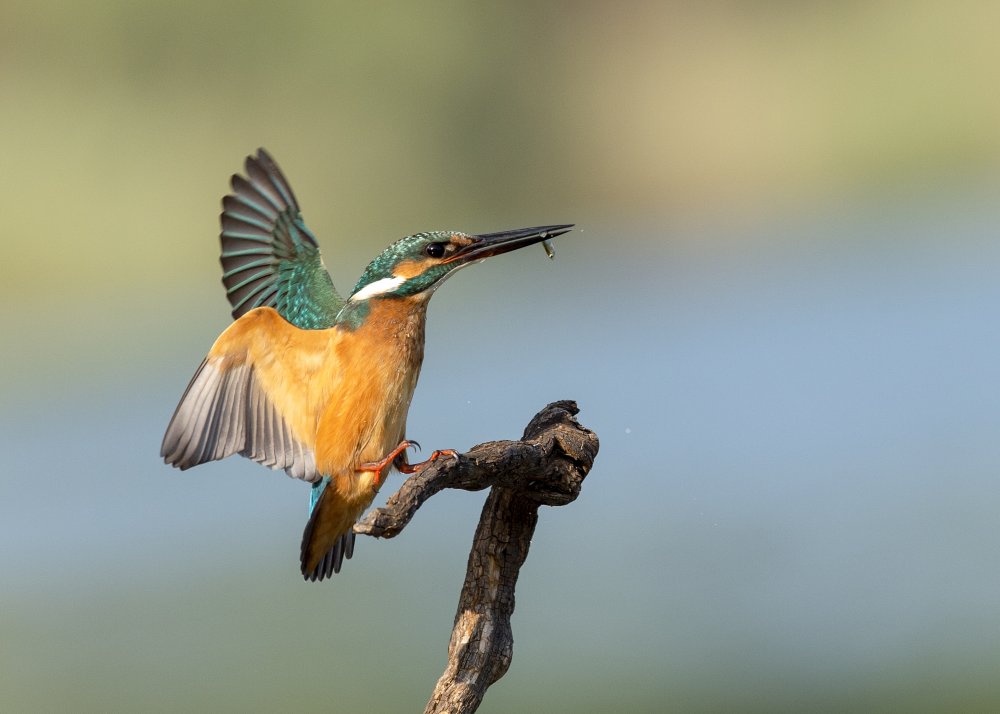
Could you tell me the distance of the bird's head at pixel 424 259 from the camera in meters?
→ 1.75

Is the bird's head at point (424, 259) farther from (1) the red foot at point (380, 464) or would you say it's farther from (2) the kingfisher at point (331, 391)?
(1) the red foot at point (380, 464)

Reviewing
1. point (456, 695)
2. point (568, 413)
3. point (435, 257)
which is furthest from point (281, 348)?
point (456, 695)

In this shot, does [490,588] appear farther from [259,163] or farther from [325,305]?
[259,163]

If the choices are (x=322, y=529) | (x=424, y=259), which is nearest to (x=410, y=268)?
(x=424, y=259)

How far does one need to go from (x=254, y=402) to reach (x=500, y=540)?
445 millimetres

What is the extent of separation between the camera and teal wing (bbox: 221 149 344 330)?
1.99m

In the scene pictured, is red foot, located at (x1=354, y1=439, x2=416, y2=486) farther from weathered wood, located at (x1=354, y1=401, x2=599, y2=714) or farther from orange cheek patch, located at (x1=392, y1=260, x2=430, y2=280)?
orange cheek patch, located at (x1=392, y1=260, x2=430, y2=280)

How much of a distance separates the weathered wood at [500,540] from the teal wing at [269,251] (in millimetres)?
558

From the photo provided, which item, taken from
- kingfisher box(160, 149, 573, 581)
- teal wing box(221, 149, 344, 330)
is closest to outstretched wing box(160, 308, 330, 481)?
kingfisher box(160, 149, 573, 581)

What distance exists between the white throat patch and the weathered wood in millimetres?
342

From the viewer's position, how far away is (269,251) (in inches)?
79.9

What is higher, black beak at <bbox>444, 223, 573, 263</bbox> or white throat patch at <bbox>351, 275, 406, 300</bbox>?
black beak at <bbox>444, 223, 573, 263</bbox>

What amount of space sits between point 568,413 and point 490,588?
288mm

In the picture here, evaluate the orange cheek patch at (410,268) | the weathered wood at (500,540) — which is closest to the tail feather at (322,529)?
the weathered wood at (500,540)
